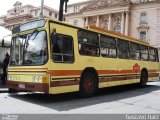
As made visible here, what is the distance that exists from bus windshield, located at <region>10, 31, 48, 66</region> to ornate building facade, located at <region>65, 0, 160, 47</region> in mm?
49638

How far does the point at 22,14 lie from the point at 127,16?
132 feet

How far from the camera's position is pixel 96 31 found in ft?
37.7

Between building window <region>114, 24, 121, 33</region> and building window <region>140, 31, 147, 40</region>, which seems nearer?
building window <region>140, 31, 147, 40</region>

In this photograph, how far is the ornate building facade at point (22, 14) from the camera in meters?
87.3

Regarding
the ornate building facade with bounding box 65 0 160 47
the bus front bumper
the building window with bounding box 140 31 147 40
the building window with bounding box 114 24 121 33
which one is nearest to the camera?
the bus front bumper

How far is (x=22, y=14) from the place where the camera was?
89375 millimetres

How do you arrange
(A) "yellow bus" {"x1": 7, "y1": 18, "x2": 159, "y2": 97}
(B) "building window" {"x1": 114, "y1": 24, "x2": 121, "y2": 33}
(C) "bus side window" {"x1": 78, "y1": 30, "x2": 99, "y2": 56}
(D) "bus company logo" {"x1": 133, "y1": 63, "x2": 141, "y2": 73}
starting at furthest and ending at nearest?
(B) "building window" {"x1": 114, "y1": 24, "x2": 121, "y2": 33} → (D) "bus company logo" {"x1": 133, "y1": 63, "x2": 141, "y2": 73} → (C) "bus side window" {"x1": 78, "y1": 30, "x2": 99, "y2": 56} → (A) "yellow bus" {"x1": 7, "y1": 18, "x2": 159, "y2": 97}

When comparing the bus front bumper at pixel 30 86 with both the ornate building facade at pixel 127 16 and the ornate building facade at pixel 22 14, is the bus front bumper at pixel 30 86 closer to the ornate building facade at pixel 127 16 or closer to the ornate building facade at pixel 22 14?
the ornate building facade at pixel 127 16

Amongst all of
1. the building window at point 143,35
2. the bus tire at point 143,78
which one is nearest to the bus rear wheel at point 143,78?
the bus tire at point 143,78

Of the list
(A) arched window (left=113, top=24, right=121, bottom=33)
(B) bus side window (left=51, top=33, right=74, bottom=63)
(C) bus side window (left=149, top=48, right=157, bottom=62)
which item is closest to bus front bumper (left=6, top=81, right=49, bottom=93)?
(B) bus side window (left=51, top=33, right=74, bottom=63)

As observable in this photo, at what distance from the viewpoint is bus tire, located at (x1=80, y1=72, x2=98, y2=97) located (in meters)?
10.6

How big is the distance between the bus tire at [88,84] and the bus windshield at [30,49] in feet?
7.04

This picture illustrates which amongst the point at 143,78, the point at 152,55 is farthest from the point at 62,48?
the point at 152,55

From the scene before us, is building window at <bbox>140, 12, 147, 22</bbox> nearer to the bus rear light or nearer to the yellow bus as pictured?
the yellow bus
